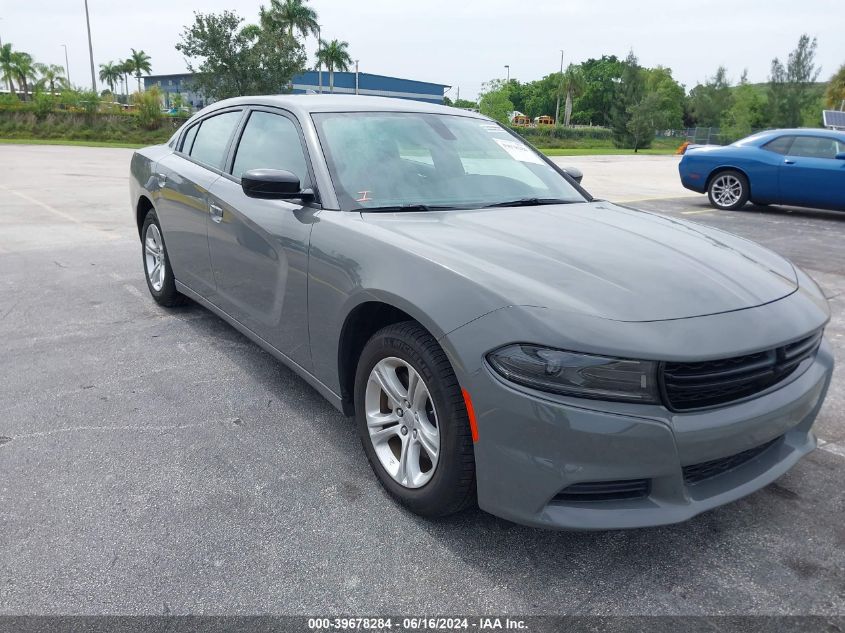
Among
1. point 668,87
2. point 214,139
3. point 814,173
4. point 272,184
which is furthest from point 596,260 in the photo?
point 668,87

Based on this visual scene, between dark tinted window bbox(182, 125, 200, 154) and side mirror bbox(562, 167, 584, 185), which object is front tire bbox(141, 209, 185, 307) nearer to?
dark tinted window bbox(182, 125, 200, 154)

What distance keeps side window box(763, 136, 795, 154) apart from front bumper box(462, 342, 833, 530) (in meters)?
10.2

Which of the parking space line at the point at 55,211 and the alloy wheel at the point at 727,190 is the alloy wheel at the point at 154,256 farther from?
the alloy wheel at the point at 727,190

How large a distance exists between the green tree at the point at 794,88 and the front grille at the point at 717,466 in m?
81.1

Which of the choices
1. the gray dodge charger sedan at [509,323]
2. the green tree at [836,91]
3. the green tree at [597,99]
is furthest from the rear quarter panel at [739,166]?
the green tree at [597,99]

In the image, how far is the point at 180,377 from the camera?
12.5 ft

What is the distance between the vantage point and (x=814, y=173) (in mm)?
10430

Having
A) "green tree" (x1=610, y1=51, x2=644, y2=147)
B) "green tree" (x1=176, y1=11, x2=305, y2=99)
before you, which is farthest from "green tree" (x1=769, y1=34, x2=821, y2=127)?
"green tree" (x1=176, y1=11, x2=305, y2=99)

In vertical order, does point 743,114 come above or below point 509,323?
above

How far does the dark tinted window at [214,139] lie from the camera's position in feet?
13.0

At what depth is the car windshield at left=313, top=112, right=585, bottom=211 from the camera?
302cm

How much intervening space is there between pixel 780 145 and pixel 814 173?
0.73 metres

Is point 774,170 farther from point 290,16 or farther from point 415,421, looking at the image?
point 290,16

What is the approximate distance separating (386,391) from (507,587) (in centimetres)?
81
